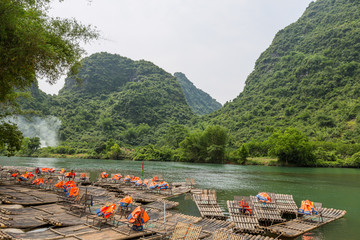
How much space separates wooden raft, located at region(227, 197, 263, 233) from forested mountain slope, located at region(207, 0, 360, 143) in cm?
7465

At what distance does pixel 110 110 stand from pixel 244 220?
15469 cm

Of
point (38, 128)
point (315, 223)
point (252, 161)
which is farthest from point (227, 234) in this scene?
point (38, 128)

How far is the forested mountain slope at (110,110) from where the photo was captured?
130000mm

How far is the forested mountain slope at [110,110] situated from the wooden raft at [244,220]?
101 metres

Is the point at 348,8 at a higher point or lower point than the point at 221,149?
higher

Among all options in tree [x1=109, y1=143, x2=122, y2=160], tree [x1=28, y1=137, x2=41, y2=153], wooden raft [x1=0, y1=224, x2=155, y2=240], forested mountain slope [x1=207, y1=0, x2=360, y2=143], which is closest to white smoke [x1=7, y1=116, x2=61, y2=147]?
tree [x1=28, y1=137, x2=41, y2=153]

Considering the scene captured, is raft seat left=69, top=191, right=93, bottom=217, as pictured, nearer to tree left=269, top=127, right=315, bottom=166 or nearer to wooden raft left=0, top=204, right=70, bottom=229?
wooden raft left=0, top=204, right=70, bottom=229

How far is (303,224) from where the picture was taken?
15266 mm

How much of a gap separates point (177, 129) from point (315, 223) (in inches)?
3828

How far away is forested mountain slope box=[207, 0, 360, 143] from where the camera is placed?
9156 centimetres

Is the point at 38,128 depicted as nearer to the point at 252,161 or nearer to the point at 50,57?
the point at 252,161

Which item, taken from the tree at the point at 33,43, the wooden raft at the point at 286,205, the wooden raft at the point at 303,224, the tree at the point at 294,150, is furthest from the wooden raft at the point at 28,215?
the tree at the point at 294,150

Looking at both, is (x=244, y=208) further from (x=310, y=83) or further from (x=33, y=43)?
(x=310, y=83)

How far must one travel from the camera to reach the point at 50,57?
1083 centimetres
